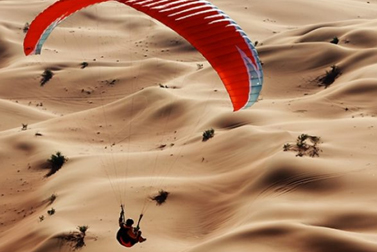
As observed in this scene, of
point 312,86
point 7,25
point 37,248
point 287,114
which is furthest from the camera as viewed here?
point 7,25

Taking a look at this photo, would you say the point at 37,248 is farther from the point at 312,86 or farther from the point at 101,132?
the point at 312,86

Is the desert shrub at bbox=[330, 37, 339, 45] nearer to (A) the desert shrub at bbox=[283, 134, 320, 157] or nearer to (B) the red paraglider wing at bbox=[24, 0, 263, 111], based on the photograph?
(A) the desert shrub at bbox=[283, 134, 320, 157]

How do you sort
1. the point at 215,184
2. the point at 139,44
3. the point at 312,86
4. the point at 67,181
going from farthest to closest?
the point at 139,44, the point at 312,86, the point at 67,181, the point at 215,184

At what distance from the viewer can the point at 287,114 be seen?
753 inches

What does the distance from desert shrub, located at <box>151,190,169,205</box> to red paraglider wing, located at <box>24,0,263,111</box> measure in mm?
4362

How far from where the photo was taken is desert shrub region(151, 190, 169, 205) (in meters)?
14.9

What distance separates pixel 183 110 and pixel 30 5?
25103 millimetres

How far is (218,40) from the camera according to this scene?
36.0ft

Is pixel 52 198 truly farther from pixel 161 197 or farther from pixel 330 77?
pixel 330 77

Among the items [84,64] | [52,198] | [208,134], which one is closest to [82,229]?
[52,198]

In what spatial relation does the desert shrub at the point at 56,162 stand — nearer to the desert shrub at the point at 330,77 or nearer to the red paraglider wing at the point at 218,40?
the red paraglider wing at the point at 218,40

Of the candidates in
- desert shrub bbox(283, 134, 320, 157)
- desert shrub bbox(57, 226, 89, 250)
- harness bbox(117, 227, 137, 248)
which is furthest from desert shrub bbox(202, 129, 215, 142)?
harness bbox(117, 227, 137, 248)

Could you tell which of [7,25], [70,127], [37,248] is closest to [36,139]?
[70,127]

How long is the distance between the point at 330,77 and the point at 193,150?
22.9 feet
